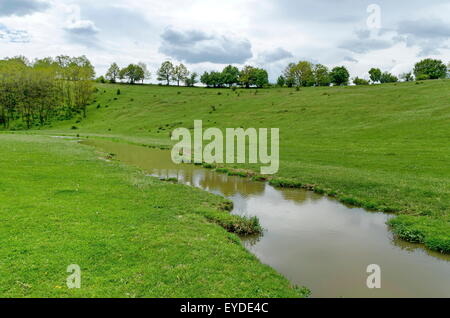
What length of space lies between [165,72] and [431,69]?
14090 cm

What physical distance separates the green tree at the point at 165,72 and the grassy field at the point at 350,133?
44.2m

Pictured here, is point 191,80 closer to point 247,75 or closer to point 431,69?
point 247,75

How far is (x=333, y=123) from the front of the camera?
5878 cm

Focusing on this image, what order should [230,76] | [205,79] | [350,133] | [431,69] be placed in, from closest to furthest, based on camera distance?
[350,133], [431,69], [230,76], [205,79]

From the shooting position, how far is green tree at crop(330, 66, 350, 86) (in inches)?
5615

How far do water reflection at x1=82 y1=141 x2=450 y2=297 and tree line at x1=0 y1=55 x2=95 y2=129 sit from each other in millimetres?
102112

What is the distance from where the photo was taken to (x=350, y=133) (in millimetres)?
49500

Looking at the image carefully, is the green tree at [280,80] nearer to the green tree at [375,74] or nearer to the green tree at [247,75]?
the green tree at [247,75]

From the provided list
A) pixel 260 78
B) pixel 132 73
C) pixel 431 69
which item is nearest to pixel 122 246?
pixel 260 78

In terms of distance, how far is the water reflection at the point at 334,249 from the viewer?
423 inches

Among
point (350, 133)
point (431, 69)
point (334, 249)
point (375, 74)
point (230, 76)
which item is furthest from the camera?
point (375, 74)

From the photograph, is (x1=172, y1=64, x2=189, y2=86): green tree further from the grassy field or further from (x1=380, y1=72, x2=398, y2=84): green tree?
(x1=380, y1=72, x2=398, y2=84): green tree

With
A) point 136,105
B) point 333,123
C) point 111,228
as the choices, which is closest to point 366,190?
point 111,228
